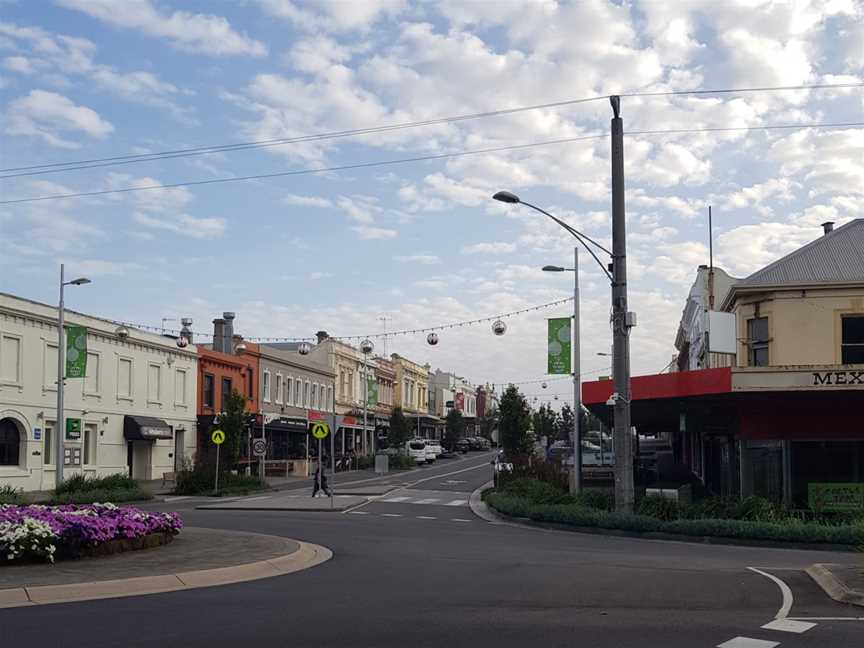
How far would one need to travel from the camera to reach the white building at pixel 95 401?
3903 cm

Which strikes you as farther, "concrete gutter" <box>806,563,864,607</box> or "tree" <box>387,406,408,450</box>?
"tree" <box>387,406,408,450</box>

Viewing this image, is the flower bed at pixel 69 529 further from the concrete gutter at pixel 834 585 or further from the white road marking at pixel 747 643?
the concrete gutter at pixel 834 585

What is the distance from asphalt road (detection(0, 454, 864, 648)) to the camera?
918 centimetres

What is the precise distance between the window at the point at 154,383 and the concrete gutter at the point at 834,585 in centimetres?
3996

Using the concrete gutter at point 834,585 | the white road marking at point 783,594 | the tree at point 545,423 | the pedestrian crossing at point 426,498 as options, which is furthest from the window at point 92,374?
the tree at point 545,423

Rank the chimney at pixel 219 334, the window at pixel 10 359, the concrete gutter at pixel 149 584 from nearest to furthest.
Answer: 1. the concrete gutter at pixel 149 584
2. the window at pixel 10 359
3. the chimney at pixel 219 334

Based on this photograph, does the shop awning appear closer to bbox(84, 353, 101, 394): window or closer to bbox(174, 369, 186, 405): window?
bbox(84, 353, 101, 394): window

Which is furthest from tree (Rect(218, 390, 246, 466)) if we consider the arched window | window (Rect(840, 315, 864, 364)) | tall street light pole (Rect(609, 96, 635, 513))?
window (Rect(840, 315, 864, 364))

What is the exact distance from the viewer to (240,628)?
9.70m

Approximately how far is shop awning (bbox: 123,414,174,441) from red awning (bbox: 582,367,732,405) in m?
24.5

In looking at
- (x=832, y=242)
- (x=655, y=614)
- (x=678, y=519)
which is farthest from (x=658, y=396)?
(x=655, y=614)

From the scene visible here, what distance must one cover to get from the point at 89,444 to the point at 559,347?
22408mm

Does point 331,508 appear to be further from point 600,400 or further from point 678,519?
point 678,519

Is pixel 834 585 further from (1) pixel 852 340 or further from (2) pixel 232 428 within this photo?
(2) pixel 232 428
